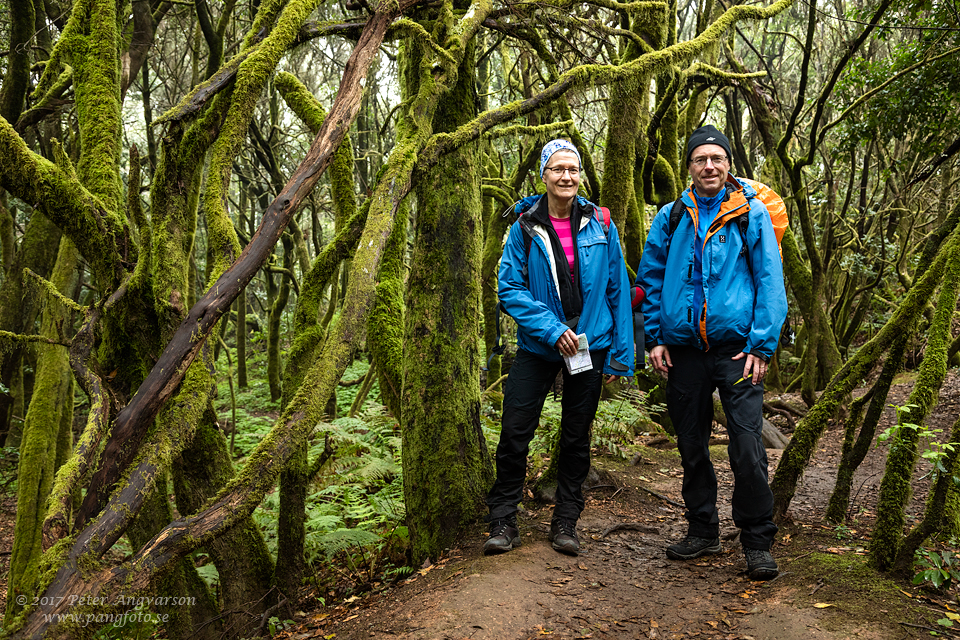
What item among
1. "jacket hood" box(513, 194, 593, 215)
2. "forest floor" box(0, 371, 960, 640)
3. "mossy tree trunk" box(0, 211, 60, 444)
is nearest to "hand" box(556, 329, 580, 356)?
"jacket hood" box(513, 194, 593, 215)

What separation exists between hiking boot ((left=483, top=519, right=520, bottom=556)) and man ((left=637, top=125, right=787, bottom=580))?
1.00 metres

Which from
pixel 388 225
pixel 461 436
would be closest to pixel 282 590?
pixel 461 436

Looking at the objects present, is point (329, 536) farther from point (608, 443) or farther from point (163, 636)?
point (608, 443)

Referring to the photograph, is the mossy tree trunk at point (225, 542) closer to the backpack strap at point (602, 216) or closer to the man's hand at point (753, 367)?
the backpack strap at point (602, 216)

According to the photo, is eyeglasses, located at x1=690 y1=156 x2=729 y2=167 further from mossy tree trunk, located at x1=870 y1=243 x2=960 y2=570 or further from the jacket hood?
mossy tree trunk, located at x1=870 y1=243 x2=960 y2=570

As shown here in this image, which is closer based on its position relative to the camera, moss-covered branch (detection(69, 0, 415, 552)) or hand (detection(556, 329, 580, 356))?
moss-covered branch (detection(69, 0, 415, 552))

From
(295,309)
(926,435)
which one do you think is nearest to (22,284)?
(295,309)

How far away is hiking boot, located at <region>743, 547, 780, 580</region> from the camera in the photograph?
3164 millimetres

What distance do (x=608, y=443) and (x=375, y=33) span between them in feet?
13.8

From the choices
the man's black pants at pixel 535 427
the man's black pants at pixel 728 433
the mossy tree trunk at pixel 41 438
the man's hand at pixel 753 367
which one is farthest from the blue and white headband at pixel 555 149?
the mossy tree trunk at pixel 41 438

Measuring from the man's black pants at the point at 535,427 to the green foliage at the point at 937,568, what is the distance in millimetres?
1653

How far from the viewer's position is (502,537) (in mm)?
3518

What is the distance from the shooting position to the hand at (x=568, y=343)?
11.2 feet

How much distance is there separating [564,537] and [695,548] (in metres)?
0.81
